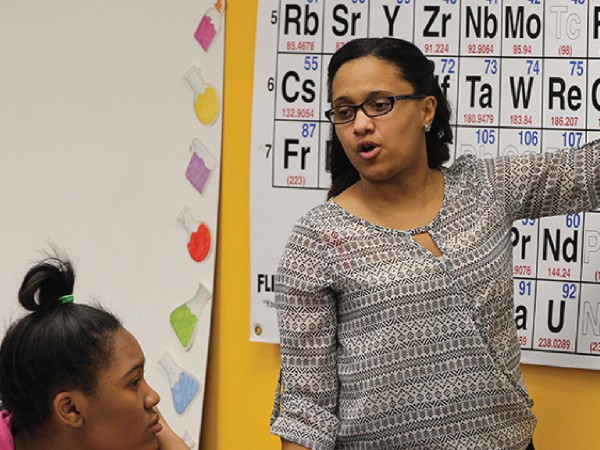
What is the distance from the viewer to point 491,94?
2.06 meters

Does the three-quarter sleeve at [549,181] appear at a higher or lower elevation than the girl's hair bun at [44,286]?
higher

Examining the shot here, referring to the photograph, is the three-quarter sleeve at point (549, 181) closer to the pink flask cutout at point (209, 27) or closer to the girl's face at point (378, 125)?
the girl's face at point (378, 125)

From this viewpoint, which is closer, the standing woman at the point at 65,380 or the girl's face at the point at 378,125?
the standing woman at the point at 65,380

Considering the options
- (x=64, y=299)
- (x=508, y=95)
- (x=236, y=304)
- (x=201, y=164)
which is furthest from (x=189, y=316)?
(x=508, y=95)

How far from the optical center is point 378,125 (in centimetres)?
164

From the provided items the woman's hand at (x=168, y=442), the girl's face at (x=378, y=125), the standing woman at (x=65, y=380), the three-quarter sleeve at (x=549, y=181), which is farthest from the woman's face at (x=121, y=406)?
the three-quarter sleeve at (x=549, y=181)

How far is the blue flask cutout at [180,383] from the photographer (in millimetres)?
2316

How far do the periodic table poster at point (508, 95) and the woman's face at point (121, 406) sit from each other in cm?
78

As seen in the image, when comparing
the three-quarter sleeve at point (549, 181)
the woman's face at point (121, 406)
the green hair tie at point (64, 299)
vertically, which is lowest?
the woman's face at point (121, 406)

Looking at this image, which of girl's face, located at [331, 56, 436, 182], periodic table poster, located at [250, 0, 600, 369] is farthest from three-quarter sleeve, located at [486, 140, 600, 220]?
periodic table poster, located at [250, 0, 600, 369]

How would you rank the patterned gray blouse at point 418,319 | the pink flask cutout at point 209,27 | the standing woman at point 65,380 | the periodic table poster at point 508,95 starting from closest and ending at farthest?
the standing woman at point 65,380, the patterned gray blouse at point 418,319, the periodic table poster at point 508,95, the pink flask cutout at point 209,27

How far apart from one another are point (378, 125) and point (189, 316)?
2.87 feet

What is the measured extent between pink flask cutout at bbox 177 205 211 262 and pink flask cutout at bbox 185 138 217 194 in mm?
64

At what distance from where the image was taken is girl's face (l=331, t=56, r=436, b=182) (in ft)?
5.39
